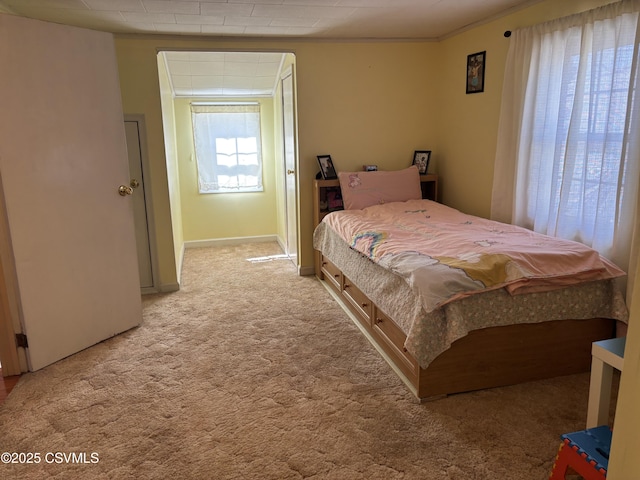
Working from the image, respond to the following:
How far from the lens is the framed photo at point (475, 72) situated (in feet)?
11.5

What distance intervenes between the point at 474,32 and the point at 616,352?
2.86 m

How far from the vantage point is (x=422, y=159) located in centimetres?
422

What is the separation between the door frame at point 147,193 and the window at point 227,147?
5.33 ft

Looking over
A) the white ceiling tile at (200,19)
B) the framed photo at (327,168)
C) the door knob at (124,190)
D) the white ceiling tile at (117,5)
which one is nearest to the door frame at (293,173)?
the framed photo at (327,168)

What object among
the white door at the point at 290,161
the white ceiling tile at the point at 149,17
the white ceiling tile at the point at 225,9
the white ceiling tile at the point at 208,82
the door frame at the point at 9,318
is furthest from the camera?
the white ceiling tile at the point at 208,82

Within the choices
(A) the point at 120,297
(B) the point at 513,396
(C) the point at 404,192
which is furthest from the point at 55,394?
(C) the point at 404,192

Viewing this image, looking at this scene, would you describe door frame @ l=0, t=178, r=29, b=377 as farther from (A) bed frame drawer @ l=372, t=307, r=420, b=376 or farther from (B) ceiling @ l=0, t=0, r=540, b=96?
(A) bed frame drawer @ l=372, t=307, r=420, b=376

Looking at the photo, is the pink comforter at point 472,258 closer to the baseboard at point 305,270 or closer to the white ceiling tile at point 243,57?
the baseboard at point 305,270

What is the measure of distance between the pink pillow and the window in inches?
76.5

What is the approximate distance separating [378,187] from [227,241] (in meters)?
2.45

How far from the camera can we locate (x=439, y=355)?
2.14 meters

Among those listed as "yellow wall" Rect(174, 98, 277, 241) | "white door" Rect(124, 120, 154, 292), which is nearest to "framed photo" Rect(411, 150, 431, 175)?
"yellow wall" Rect(174, 98, 277, 241)

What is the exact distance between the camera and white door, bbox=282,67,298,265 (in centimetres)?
416

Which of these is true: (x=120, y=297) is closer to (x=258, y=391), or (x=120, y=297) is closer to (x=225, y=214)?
(x=258, y=391)
